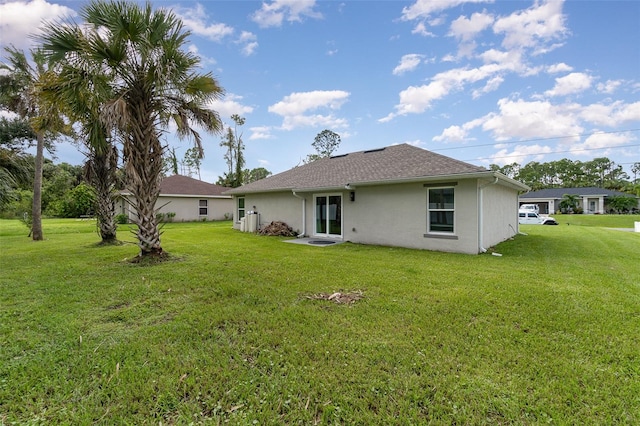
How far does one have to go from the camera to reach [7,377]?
2641 millimetres

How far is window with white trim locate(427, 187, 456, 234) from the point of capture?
30.7ft

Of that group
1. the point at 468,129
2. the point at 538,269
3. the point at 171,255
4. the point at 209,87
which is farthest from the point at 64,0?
the point at 468,129

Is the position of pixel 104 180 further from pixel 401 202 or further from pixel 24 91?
pixel 401 202

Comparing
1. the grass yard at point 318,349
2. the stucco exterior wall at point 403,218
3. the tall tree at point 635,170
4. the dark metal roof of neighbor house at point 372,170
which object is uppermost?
the tall tree at point 635,170

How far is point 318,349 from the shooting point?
310 centimetres

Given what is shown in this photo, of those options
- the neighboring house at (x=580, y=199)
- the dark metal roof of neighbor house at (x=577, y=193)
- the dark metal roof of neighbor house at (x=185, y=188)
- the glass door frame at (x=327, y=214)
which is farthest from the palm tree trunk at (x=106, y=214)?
the dark metal roof of neighbor house at (x=577, y=193)

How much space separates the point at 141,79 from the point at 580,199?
51566 mm

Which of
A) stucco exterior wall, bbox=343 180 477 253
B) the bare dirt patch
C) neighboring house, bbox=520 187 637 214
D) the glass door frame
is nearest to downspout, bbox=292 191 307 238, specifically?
the glass door frame

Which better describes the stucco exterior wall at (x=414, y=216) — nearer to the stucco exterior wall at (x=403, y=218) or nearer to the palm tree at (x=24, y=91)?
the stucco exterior wall at (x=403, y=218)

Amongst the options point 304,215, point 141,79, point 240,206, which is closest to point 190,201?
point 240,206

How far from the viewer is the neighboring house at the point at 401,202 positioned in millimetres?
9039

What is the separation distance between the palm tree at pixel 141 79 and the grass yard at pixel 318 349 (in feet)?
9.92

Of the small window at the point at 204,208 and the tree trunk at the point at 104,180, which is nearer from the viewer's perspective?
the tree trunk at the point at 104,180

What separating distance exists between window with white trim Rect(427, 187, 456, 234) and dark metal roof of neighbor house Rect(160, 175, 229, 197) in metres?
17.4
